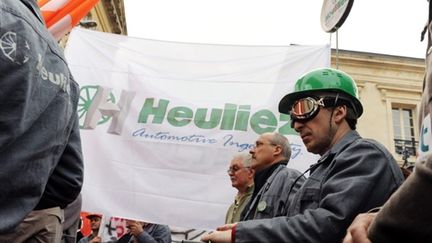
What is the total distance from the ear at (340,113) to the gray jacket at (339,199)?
0.39m

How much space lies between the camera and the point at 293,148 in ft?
15.5

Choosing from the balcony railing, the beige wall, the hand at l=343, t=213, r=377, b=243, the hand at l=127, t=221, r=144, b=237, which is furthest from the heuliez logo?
the balcony railing

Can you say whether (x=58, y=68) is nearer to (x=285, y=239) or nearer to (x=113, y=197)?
(x=285, y=239)

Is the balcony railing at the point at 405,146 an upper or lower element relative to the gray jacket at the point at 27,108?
lower

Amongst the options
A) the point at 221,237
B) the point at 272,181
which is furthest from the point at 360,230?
the point at 272,181

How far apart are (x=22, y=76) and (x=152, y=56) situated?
166 inches

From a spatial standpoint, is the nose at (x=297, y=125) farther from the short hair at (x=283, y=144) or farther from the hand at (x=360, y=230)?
the hand at (x=360, y=230)

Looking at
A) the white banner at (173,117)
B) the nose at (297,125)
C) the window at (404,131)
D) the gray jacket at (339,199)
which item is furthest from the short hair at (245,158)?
the window at (404,131)

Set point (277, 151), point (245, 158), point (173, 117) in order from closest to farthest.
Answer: point (277, 151), point (245, 158), point (173, 117)

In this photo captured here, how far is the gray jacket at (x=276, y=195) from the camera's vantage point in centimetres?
255

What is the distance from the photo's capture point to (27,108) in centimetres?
138

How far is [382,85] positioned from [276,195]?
19.9 m

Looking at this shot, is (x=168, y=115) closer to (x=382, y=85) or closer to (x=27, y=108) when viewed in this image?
(x=27, y=108)

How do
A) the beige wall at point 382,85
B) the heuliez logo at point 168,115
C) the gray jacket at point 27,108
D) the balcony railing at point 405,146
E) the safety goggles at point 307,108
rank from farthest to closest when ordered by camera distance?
the balcony railing at point 405,146 → the beige wall at point 382,85 → the heuliez logo at point 168,115 → the safety goggles at point 307,108 → the gray jacket at point 27,108
